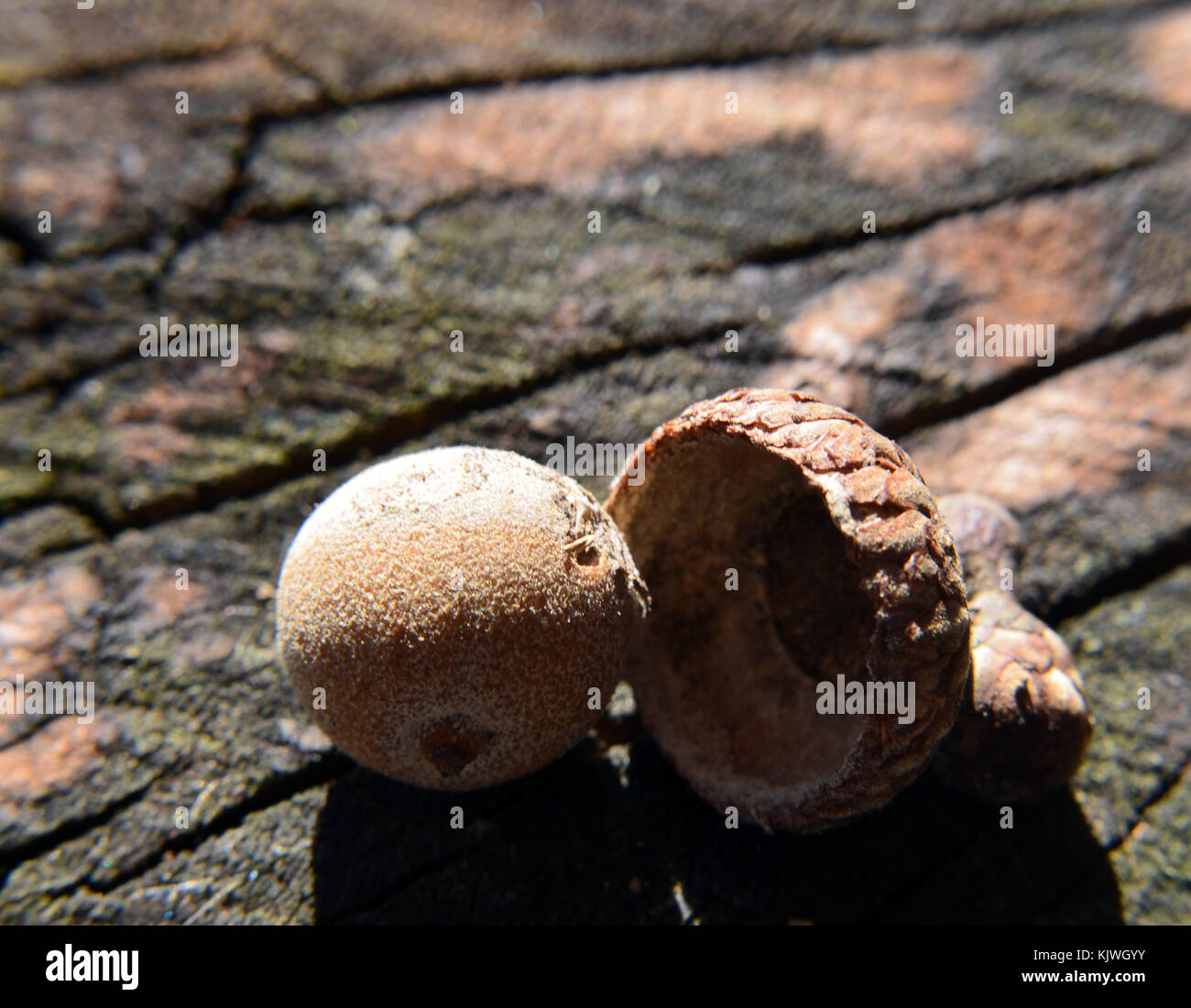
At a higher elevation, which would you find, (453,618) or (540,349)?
(540,349)

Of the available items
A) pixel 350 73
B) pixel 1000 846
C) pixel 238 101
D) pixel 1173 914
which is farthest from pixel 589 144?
pixel 1173 914

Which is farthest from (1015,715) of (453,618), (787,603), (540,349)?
(540,349)

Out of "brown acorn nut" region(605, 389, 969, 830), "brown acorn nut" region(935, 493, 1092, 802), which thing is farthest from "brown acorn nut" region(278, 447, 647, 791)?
"brown acorn nut" region(935, 493, 1092, 802)

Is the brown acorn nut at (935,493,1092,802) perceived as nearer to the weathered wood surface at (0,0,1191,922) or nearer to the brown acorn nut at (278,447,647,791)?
the weathered wood surface at (0,0,1191,922)

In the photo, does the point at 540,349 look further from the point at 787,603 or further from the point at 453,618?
the point at 453,618

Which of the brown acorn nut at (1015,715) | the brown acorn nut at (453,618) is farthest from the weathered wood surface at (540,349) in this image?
the brown acorn nut at (453,618)

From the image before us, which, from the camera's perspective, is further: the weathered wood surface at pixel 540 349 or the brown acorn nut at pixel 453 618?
the weathered wood surface at pixel 540 349

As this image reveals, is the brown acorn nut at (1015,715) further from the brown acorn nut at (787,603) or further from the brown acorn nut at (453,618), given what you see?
the brown acorn nut at (453,618)
